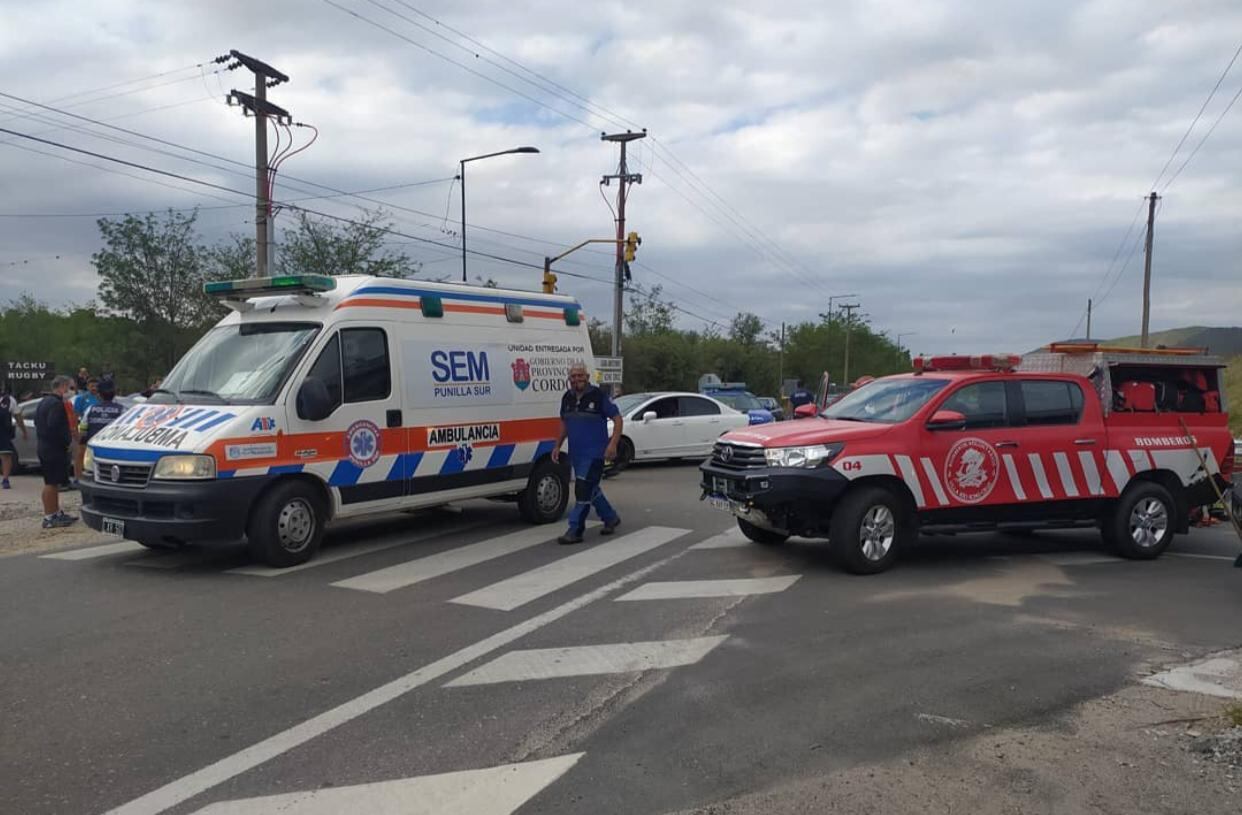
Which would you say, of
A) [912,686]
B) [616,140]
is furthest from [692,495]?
[616,140]

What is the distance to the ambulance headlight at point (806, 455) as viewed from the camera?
25.2 feet

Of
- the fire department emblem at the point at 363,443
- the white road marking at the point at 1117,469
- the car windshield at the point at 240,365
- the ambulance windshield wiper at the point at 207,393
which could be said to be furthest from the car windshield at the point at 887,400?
the ambulance windshield wiper at the point at 207,393

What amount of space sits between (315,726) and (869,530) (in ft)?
16.5

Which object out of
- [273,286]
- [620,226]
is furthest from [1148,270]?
[273,286]

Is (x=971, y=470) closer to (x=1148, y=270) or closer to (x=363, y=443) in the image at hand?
(x=363, y=443)

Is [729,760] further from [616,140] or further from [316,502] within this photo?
[616,140]

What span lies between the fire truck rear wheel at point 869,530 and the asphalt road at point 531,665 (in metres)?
0.25

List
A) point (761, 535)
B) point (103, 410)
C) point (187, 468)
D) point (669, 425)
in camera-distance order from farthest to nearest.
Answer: point (669, 425), point (103, 410), point (761, 535), point (187, 468)

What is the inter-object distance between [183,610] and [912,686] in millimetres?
5033

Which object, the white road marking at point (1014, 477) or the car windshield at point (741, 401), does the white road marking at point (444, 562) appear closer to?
the white road marking at point (1014, 477)

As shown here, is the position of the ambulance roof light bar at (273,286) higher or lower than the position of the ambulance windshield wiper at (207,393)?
higher

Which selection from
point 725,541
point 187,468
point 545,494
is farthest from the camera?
point 545,494

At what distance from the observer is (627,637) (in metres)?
5.87

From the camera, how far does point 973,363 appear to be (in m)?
8.80
